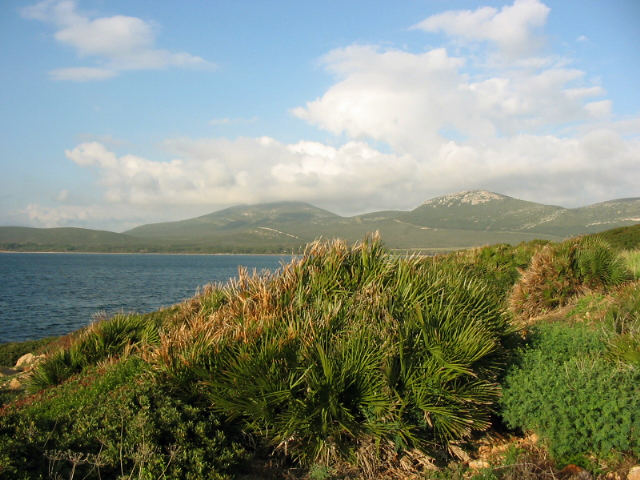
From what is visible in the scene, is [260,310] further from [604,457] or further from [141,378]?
[604,457]

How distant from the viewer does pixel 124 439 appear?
4574 millimetres

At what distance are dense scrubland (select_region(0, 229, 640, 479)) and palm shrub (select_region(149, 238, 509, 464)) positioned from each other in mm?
20

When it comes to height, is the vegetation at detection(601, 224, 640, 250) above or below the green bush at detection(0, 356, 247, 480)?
above

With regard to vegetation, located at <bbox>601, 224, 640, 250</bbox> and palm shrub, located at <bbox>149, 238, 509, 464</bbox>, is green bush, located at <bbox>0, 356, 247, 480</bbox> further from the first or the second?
vegetation, located at <bbox>601, 224, 640, 250</bbox>

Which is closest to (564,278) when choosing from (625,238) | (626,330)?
(626,330)

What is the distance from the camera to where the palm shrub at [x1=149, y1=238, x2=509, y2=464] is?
5.21 m

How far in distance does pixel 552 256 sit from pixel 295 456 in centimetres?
959

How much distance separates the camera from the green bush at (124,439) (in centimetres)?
407


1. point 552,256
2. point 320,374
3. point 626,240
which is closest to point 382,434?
point 320,374

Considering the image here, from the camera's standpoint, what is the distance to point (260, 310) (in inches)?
247

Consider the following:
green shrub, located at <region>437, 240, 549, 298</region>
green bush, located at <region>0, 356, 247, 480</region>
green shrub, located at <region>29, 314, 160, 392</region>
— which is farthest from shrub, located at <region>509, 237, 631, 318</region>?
green bush, located at <region>0, 356, 247, 480</region>

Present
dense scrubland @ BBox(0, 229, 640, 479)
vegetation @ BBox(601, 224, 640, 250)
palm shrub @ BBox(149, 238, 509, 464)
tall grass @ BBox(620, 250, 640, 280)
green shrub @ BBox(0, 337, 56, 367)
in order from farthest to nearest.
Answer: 1. vegetation @ BBox(601, 224, 640, 250)
2. green shrub @ BBox(0, 337, 56, 367)
3. tall grass @ BBox(620, 250, 640, 280)
4. palm shrub @ BBox(149, 238, 509, 464)
5. dense scrubland @ BBox(0, 229, 640, 479)

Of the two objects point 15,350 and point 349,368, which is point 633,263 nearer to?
point 349,368

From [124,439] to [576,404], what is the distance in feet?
14.8
